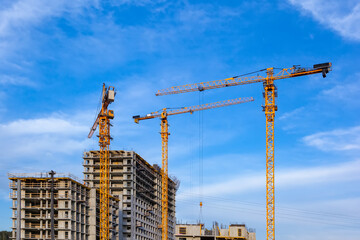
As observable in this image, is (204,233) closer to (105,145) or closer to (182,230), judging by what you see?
(182,230)

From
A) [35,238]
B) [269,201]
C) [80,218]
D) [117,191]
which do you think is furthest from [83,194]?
[269,201]

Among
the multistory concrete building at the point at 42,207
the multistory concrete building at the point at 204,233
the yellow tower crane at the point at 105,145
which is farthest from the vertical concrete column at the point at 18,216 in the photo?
the multistory concrete building at the point at 204,233

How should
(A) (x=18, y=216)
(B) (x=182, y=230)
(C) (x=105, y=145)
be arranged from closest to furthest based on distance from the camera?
1. (A) (x=18, y=216)
2. (C) (x=105, y=145)
3. (B) (x=182, y=230)

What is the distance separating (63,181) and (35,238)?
16882mm

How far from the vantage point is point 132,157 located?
190 metres

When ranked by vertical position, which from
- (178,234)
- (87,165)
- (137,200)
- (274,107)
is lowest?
(178,234)

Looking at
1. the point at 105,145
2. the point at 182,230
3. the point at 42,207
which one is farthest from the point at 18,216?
the point at 182,230

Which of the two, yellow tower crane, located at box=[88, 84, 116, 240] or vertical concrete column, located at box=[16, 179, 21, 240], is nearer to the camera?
vertical concrete column, located at box=[16, 179, 21, 240]

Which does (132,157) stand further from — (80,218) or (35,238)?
(35,238)

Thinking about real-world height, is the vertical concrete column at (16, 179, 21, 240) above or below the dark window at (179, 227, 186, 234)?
above

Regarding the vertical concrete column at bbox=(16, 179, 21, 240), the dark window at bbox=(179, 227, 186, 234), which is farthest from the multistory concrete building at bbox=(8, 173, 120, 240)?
the dark window at bbox=(179, 227, 186, 234)

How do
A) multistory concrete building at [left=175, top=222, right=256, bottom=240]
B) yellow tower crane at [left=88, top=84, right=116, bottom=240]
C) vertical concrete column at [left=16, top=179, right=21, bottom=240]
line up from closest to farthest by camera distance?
vertical concrete column at [left=16, top=179, right=21, bottom=240], yellow tower crane at [left=88, top=84, right=116, bottom=240], multistory concrete building at [left=175, top=222, right=256, bottom=240]

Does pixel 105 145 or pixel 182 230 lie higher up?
pixel 105 145

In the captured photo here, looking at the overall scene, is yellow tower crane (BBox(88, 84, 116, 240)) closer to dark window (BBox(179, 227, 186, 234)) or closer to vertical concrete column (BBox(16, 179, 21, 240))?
vertical concrete column (BBox(16, 179, 21, 240))
